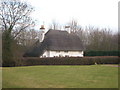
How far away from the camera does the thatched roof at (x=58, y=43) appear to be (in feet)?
131

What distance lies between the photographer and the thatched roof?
3991cm

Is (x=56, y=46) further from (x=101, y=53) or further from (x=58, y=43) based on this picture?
(x=101, y=53)

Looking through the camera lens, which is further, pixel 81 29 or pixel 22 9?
pixel 81 29

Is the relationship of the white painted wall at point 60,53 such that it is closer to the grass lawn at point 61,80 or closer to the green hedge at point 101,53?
the green hedge at point 101,53

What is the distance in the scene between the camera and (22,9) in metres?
37.6

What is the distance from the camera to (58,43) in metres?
41.4

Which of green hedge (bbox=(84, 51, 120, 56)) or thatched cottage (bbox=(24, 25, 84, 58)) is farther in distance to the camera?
green hedge (bbox=(84, 51, 120, 56))

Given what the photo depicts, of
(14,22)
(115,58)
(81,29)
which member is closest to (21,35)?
(14,22)

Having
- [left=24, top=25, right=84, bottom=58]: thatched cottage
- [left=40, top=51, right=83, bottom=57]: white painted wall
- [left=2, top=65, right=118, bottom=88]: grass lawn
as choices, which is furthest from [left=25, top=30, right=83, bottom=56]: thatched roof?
[left=2, top=65, right=118, bottom=88]: grass lawn

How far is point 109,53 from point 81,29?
67.0 ft

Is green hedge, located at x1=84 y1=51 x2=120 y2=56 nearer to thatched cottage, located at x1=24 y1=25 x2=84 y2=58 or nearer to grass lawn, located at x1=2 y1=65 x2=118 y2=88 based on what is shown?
thatched cottage, located at x1=24 y1=25 x2=84 y2=58

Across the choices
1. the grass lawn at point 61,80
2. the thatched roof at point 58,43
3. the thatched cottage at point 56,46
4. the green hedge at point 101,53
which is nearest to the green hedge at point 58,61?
the thatched cottage at point 56,46

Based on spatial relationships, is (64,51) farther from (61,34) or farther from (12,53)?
(12,53)

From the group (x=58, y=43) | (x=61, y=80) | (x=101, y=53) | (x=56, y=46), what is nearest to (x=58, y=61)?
(x=56, y=46)
